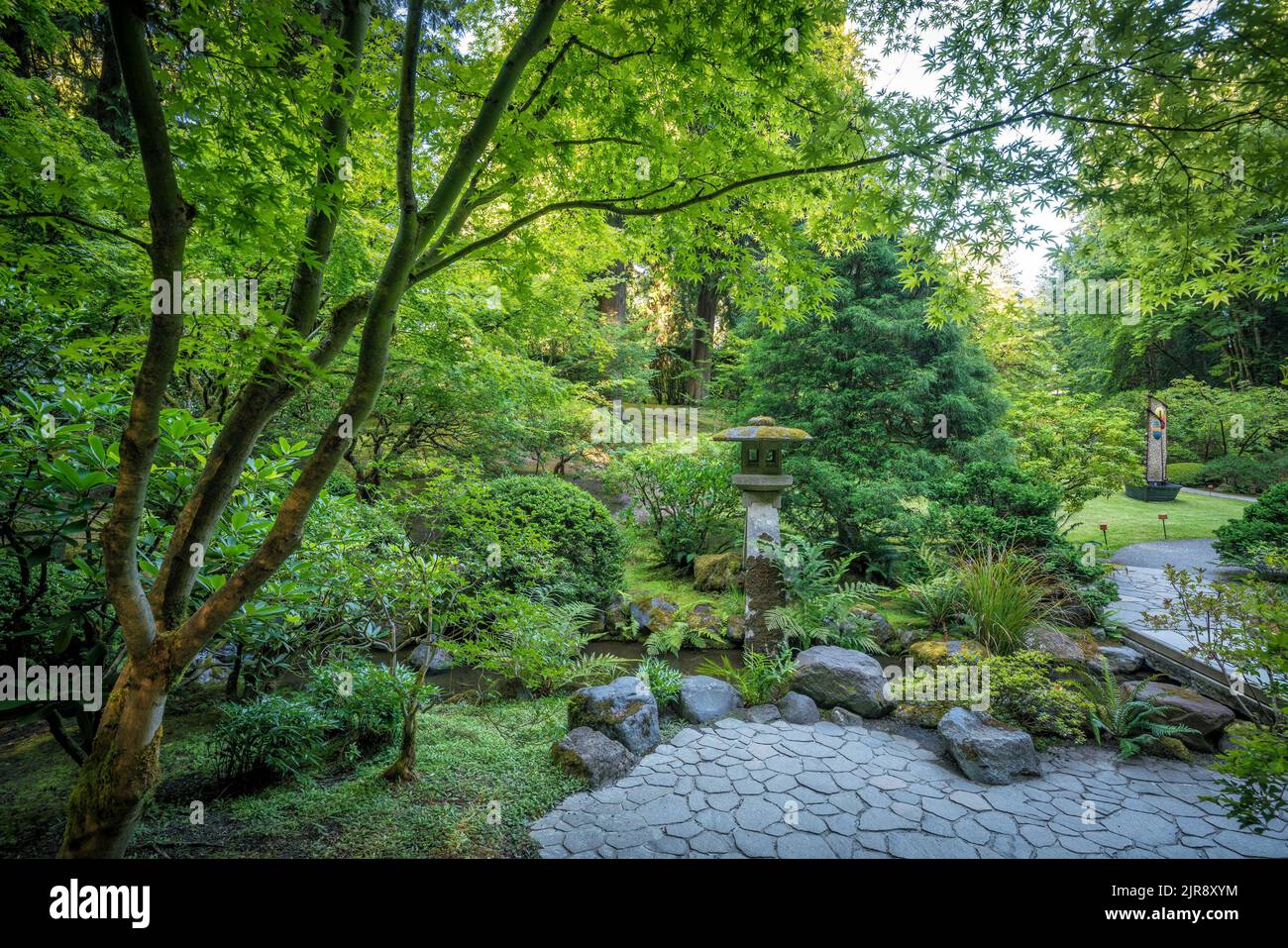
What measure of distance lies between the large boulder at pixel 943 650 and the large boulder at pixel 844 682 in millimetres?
577

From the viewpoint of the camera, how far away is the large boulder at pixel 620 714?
3533mm

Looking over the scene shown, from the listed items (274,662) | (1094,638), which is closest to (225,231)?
(274,662)

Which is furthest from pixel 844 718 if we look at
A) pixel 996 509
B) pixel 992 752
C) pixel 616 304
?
pixel 616 304

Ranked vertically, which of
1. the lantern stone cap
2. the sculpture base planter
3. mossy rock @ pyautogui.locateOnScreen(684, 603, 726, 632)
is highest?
the lantern stone cap

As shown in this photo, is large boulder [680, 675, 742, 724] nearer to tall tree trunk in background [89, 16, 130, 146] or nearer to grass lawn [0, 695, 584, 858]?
grass lawn [0, 695, 584, 858]

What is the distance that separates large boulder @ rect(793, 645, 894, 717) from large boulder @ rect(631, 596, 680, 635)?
6.17 ft

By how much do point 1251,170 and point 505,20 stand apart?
394cm

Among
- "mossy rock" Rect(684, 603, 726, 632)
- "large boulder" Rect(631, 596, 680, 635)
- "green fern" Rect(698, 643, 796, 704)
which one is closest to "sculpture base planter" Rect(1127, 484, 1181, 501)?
"mossy rock" Rect(684, 603, 726, 632)

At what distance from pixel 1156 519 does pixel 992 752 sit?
7700mm

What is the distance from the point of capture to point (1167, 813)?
273cm

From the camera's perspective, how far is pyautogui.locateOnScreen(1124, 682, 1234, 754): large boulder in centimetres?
338

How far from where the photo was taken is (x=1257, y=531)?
→ 539 cm

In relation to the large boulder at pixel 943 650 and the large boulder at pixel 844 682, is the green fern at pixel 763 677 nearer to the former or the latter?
the large boulder at pixel 844 682

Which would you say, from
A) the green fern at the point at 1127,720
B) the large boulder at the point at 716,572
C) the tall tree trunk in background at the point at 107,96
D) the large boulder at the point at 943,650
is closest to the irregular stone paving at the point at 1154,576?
the green fern at the point at 1127,720
